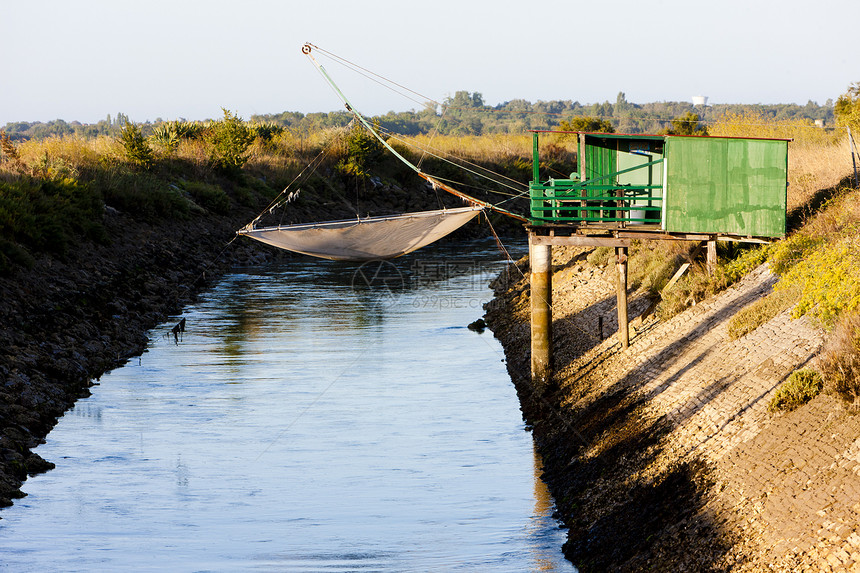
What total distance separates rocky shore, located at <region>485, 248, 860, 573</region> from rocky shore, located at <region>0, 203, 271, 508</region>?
8.32 metres

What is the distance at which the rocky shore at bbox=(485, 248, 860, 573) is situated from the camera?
9.17 m

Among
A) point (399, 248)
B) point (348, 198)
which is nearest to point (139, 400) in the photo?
point (399, 248)

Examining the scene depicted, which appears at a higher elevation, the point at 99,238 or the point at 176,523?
the point at 99,238

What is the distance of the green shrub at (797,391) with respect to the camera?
11352 mm

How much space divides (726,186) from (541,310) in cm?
407

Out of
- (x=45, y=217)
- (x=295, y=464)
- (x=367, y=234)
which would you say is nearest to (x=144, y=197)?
(x=45, y=217)

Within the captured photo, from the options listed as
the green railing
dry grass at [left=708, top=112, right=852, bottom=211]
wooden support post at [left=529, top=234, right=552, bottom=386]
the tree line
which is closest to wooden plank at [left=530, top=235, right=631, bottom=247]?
wooden support post at [left=529, top=234, right=552, bottom=386]

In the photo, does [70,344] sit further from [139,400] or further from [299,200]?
[299,200]

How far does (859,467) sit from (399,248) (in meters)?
10.5

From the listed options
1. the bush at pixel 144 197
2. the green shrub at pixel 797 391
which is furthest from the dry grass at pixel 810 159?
the bush at pixel 144 197

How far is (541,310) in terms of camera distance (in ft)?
59.3

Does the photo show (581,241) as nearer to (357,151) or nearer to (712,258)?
(712,258)

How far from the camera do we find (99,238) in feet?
103

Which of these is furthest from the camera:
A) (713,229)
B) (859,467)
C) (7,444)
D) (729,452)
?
(713,229)
